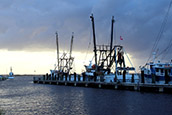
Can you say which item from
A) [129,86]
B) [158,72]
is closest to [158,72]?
[158,72]

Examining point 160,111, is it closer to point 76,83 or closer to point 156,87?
point 156,87

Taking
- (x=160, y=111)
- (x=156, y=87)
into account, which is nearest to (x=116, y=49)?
(x=156, y=87)

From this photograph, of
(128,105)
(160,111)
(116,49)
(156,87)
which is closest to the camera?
(160,111)

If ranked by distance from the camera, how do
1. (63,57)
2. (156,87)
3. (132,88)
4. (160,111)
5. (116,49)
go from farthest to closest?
(63,57), (116,49), (132,88), (156,87), (160,111)

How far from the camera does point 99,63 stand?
75.6 m

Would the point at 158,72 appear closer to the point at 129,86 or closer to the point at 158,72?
the point at 158,72

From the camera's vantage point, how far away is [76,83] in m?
76.0

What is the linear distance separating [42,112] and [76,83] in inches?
1706

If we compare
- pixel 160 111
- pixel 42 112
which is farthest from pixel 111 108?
pixel 42 112

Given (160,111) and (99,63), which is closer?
(160,111)

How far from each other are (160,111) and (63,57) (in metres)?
77.5

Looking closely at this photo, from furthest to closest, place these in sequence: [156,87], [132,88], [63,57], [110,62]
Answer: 1. [63,57]
2. [110,62]
3. [132,88]
4. [156,87]

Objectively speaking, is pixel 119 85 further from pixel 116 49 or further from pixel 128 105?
pixel 128 105

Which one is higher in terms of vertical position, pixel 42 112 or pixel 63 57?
pixel 63 57
